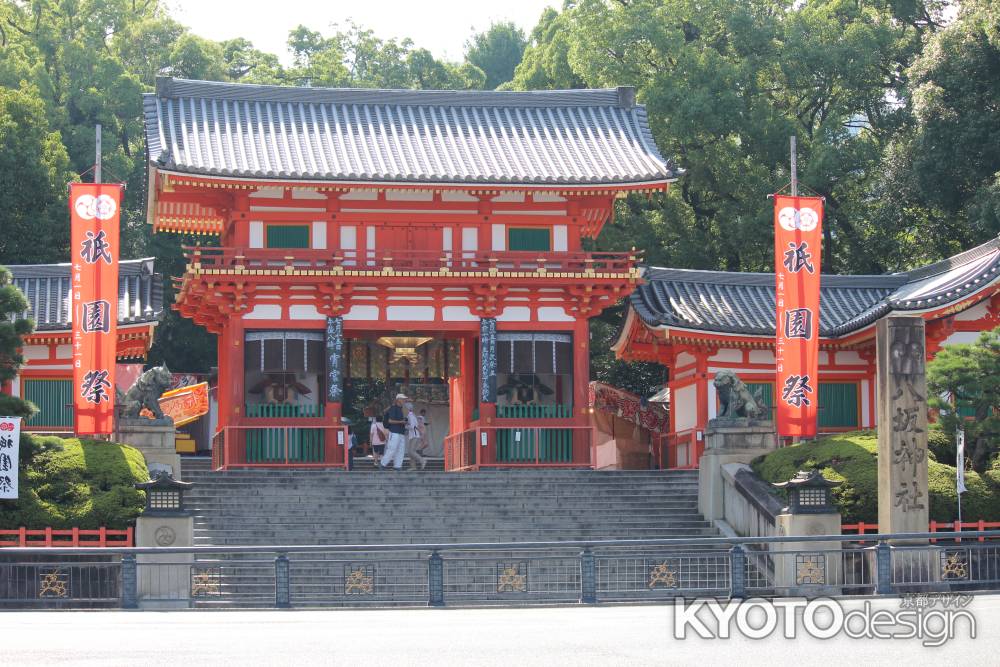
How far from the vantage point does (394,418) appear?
36750 millimetres

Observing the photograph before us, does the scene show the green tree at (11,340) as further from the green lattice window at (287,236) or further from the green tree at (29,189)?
the green tree at (29,189)

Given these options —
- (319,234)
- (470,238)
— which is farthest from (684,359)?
(319,234)

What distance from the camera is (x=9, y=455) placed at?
84.8 feet

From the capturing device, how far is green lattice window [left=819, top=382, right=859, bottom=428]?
38844mm

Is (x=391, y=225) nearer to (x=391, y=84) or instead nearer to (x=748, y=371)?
(x=748, y=371)

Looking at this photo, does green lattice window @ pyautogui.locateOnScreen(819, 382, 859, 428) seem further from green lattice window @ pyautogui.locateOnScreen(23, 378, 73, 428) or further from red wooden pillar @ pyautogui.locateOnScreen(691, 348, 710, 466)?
green lattice window @ pyautogui.locateOnScreen(23, 378, 73, 428)

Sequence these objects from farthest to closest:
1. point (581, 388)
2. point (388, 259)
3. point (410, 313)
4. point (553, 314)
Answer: point (553, 314), point (410, 313), point (581, 388), point (388, 259)

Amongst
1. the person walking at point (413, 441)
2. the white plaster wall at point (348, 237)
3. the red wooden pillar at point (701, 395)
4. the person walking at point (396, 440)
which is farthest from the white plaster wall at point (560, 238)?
the person walking at point (396, 440)

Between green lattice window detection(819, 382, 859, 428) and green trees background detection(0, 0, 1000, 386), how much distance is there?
8.23 m

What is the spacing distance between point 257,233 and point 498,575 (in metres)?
17.8

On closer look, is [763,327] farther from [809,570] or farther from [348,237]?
[809,570]

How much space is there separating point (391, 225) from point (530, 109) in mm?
5745

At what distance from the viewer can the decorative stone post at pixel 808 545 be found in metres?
23.1

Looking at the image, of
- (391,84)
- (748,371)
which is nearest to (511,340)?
(748,371)
